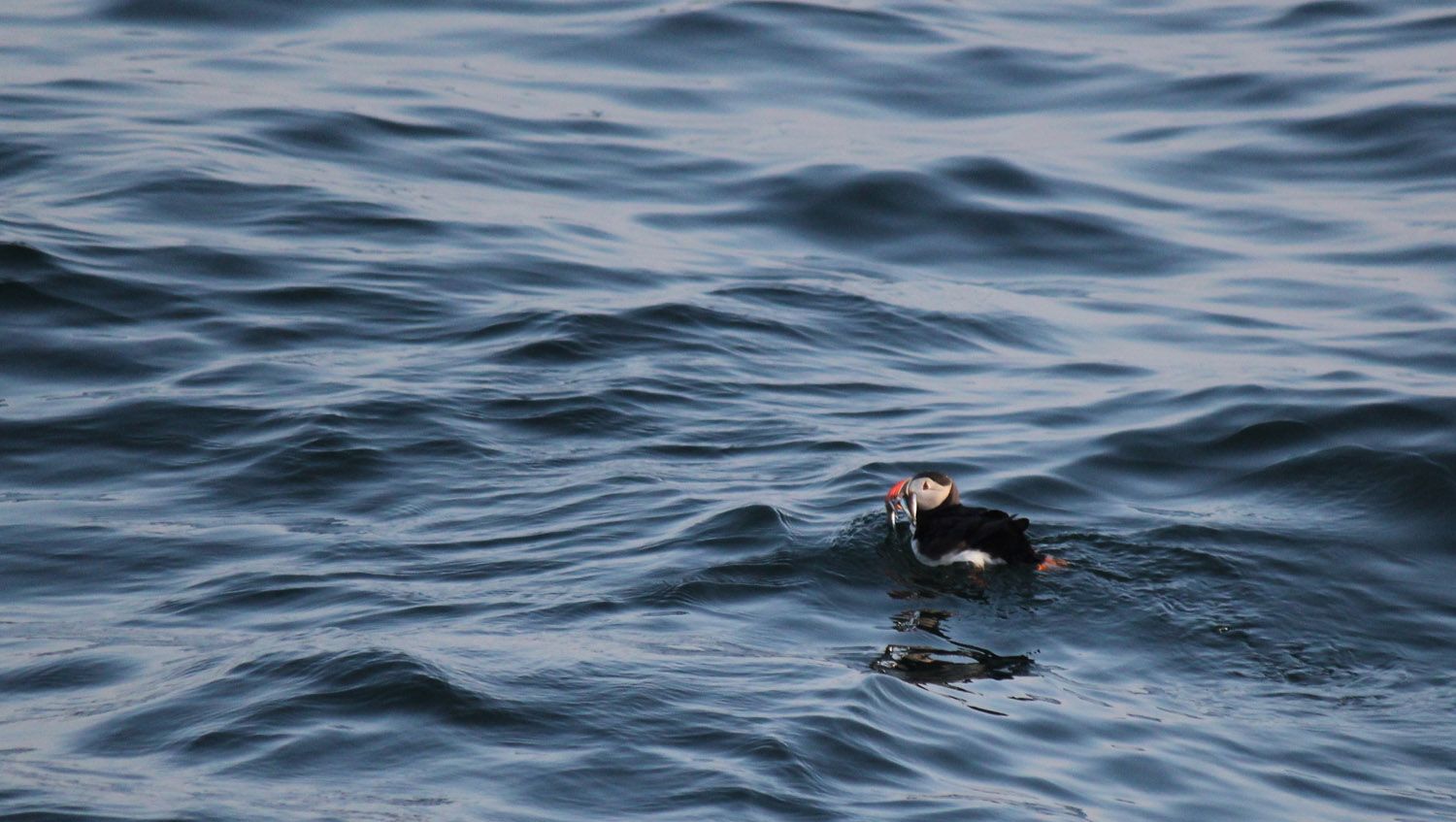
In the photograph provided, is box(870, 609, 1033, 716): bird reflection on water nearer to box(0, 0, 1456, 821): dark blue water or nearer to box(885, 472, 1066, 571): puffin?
box(0, 0, 1456, 821): dark blue water

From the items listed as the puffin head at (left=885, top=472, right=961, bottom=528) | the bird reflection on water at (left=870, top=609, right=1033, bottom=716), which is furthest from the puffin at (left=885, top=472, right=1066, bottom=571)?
the bird reflection on water at (left=870, top=609, right=1033, bottom=716)

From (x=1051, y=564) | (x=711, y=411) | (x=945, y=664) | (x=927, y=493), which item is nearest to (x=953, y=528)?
(x=927, y=493)

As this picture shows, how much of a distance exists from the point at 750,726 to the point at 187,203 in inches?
399

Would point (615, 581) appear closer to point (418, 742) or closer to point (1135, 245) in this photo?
point (418, 742)

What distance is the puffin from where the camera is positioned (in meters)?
9.09

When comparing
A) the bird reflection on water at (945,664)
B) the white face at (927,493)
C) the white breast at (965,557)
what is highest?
the white face at (927,493)

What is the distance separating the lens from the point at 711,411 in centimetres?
1186

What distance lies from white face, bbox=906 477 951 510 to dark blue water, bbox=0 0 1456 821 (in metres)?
0.26

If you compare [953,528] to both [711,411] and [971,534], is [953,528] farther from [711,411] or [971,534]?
[711,411]

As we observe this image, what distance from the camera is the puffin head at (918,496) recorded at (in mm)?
9570

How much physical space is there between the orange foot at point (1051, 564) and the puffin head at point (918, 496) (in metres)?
0.60

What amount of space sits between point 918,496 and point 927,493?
0.16 ft

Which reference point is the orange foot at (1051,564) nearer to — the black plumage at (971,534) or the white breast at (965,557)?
the black plumage at (971,534)

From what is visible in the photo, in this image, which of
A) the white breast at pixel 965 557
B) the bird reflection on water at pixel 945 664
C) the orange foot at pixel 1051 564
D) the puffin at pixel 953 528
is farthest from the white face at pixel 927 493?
the bird reflection on water at pixel 945 664
